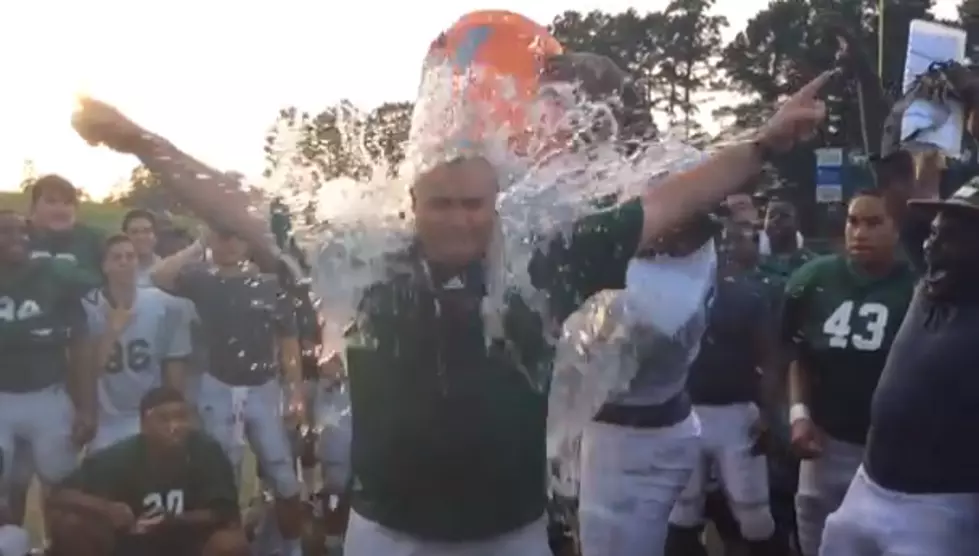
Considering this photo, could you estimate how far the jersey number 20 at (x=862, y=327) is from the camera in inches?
215

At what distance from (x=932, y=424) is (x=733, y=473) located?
2.41 m

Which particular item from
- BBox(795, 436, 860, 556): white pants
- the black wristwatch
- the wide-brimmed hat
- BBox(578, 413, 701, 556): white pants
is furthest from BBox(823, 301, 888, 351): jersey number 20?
the black wristwatch

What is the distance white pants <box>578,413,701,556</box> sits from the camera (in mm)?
5426

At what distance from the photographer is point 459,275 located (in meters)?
3.30

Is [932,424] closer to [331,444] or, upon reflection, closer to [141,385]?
[331,444]

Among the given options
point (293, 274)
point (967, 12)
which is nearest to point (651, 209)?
point (293, 274)

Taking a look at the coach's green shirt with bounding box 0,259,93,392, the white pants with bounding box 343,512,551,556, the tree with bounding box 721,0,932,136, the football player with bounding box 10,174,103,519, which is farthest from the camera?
the tree with bounding box 721,0,932,136

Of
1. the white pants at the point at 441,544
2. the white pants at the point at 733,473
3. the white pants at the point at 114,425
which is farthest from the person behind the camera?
the white pants at the point at 114,425

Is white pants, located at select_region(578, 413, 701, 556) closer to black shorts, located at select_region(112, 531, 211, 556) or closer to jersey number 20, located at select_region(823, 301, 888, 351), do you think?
jersey number 20, located at select_region(823, 301, 888, 351)

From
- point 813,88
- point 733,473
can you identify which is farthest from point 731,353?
point 813,88

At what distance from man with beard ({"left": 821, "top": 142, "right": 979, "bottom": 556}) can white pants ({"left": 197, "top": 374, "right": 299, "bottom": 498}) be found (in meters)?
3.48

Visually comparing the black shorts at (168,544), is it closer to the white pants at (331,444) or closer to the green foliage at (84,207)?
the white pants at (331,444)

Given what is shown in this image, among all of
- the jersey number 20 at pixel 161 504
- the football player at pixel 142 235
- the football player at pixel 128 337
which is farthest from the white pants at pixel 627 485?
the football player at pixel 142 235

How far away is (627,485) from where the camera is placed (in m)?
5.47
